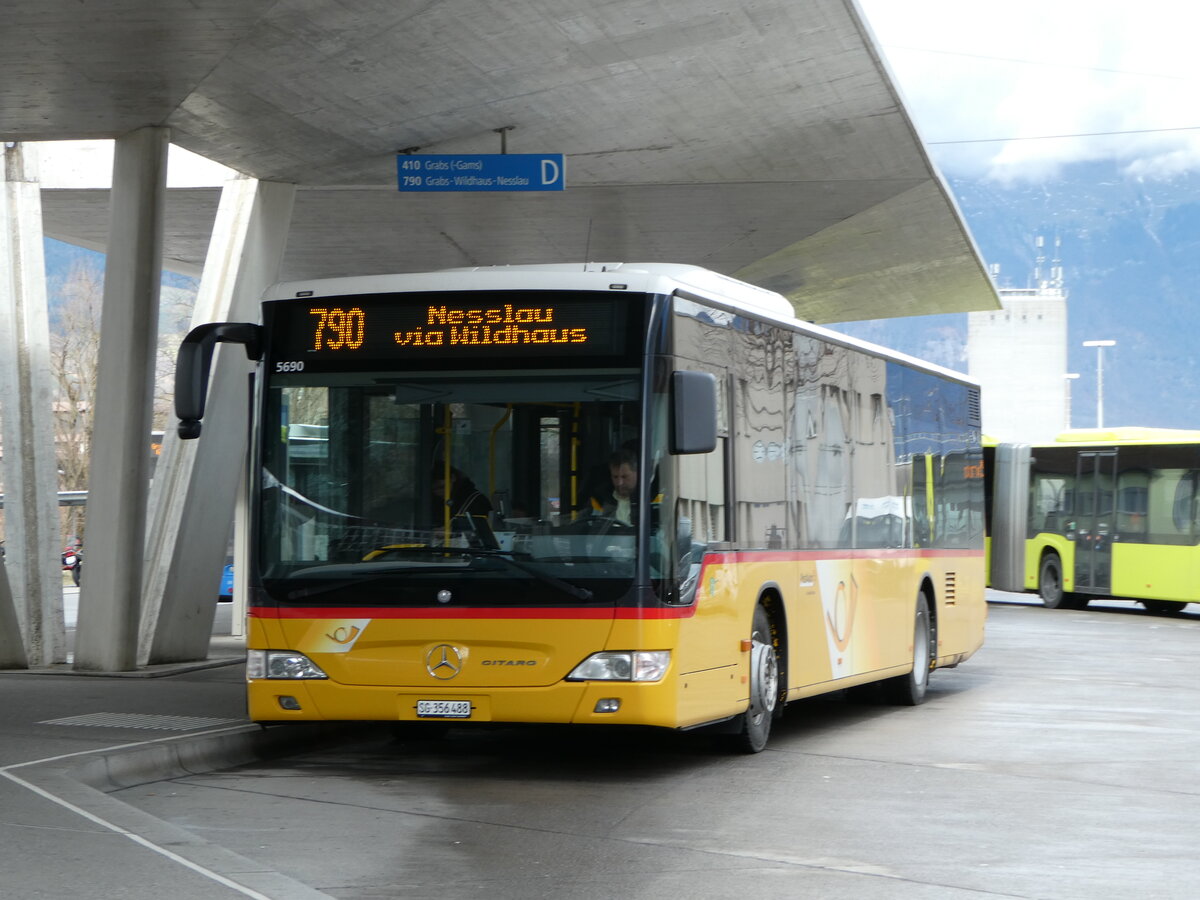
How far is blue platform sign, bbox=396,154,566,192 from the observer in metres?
18.0

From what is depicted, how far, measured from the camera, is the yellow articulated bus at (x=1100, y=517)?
3291 cm

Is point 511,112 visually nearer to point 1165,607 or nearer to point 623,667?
point 623,667

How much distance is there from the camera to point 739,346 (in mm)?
11789

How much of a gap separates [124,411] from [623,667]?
27.4ft

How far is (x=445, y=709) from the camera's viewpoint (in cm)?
1052

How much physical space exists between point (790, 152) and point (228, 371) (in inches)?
279

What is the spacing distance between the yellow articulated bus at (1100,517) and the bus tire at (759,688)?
2224 centimetres

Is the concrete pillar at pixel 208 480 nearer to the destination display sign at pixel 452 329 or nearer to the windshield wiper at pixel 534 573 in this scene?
the destination display sign at pixel 452 329

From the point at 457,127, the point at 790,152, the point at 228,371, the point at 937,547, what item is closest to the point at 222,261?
the point at 228,371

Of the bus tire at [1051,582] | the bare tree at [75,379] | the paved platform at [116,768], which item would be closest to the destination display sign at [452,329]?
the paved platform at [116,768]

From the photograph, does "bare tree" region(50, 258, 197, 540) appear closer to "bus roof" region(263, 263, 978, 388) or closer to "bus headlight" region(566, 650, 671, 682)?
"bus roof" region(263, 263, 978, 388)

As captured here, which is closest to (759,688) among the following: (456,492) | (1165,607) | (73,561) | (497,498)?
(497,498)

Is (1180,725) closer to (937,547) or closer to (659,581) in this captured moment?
(937,547)

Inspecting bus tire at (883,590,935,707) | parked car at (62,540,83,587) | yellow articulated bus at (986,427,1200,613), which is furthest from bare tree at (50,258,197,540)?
bus tire at (883,590,935,707)
